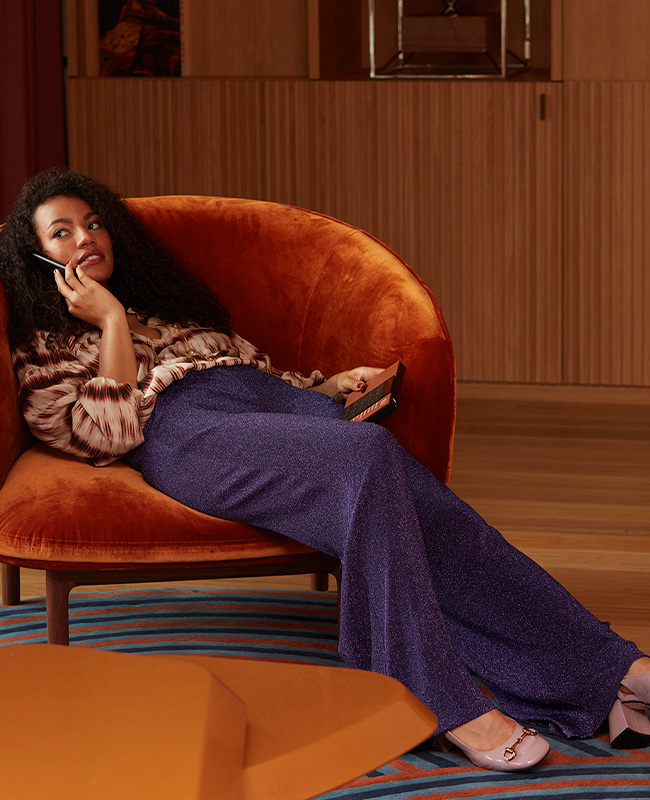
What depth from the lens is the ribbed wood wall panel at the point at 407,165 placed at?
13.1 feet

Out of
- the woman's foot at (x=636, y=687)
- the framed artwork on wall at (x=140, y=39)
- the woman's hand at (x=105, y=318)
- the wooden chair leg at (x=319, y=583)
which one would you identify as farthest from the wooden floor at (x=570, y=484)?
the framed artwork on wall at (x=140, y=39)

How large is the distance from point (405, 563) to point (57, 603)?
24.6 inches

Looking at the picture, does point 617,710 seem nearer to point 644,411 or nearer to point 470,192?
point 644,411

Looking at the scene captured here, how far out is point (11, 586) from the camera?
2.19 meters

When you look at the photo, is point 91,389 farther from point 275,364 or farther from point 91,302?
point 275,364

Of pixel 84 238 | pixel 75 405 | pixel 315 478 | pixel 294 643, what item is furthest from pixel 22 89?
pixel 315 478

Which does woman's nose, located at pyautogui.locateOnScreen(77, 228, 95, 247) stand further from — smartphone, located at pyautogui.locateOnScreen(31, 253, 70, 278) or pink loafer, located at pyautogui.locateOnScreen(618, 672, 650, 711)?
pink loafer, located at pyautogui.locateOnScreen(618, 672, 650, 711)

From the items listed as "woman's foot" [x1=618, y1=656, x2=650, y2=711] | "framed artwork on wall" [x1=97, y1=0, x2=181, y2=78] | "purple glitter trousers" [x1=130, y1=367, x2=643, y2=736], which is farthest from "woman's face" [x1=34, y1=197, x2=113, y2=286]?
"framed artwork on wall" [x1=97, y1=0, x2=181, y2=78]

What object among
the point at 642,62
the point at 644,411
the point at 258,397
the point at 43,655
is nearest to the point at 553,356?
the point at 644,411

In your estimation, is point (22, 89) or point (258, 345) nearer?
point (258, 345)

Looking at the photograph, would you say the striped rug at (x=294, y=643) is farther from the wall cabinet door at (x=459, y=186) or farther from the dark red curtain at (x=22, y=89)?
the wall cabinet door at (x=459, y=186)

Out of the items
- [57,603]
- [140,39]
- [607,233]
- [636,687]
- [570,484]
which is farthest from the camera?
[140,39]

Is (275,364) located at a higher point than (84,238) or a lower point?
lower

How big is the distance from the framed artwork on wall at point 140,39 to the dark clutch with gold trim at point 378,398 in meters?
2.81
